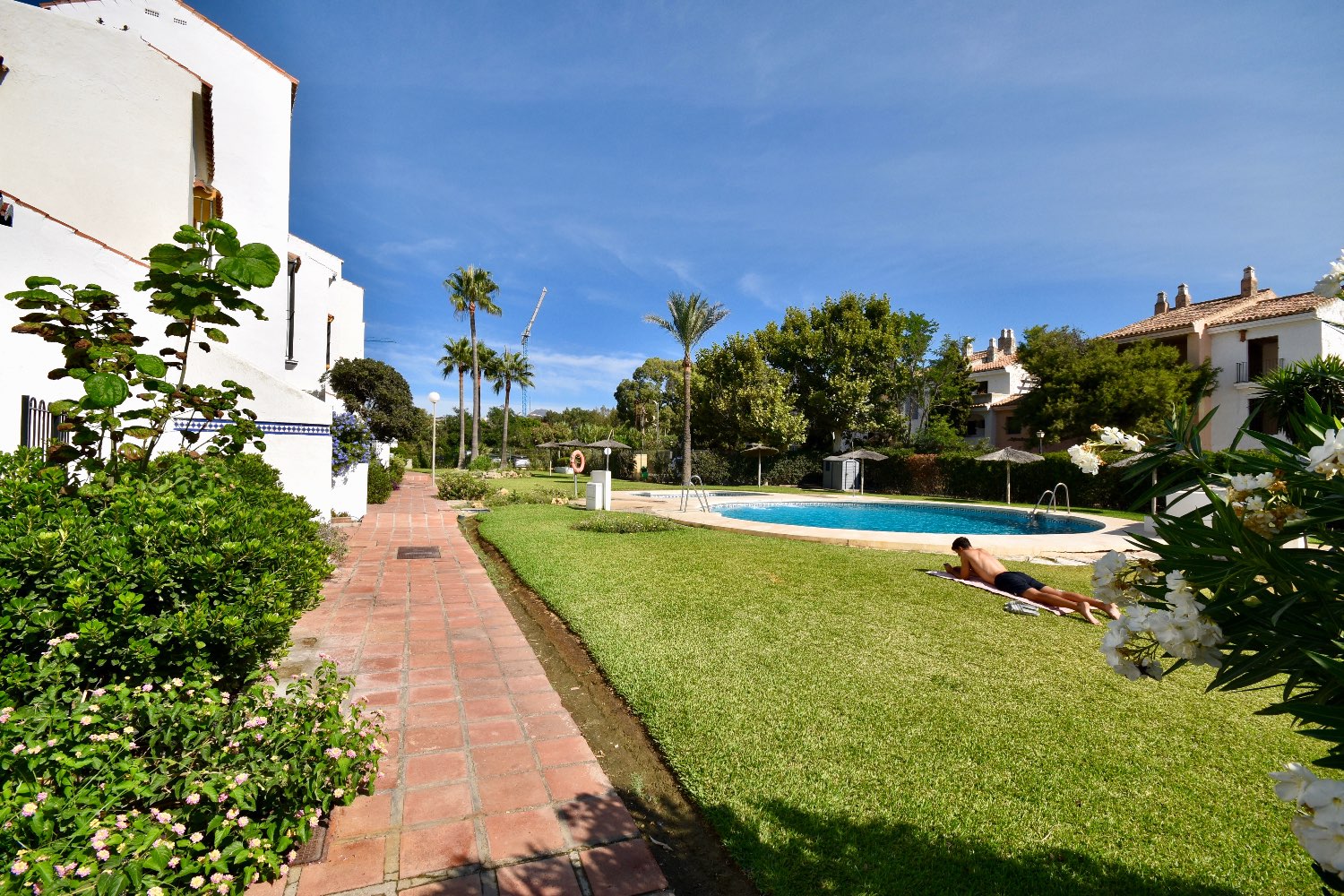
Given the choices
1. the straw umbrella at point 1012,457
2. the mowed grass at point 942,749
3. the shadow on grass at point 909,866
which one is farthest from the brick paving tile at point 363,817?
the straw umbrella at point 1012,457

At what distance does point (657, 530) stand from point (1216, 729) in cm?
925

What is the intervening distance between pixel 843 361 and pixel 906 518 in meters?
14.4

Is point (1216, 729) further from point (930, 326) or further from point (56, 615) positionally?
point (930, 326)

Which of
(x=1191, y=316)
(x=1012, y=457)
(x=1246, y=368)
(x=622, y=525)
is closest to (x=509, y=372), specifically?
(x=1012, y=457)

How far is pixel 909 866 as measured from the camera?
7.68 ft

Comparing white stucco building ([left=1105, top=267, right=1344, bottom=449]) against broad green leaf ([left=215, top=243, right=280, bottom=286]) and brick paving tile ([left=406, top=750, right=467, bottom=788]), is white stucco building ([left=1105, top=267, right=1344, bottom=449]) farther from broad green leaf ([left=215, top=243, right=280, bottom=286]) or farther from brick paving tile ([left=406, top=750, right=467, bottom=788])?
broad green leaf ([left=215, top=243, right=280, bottom=286])

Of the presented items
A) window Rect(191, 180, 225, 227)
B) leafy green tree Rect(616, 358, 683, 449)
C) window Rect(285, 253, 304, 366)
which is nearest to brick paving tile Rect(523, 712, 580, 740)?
window Rect(191, 180, 225, 227)

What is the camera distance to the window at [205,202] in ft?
33.9

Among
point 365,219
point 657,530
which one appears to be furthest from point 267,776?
point 365,219

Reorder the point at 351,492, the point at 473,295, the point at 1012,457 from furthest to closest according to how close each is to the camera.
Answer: the point at 473,295 → the point at 1012,457 → the point at 351,492

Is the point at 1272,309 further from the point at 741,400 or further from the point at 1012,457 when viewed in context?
the point at 741,400

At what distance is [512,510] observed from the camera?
573 inches

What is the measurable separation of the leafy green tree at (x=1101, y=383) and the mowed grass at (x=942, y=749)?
→ 24.5 metres

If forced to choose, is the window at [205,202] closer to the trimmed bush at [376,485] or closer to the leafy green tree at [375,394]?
the trimmed bush at [376,485]
